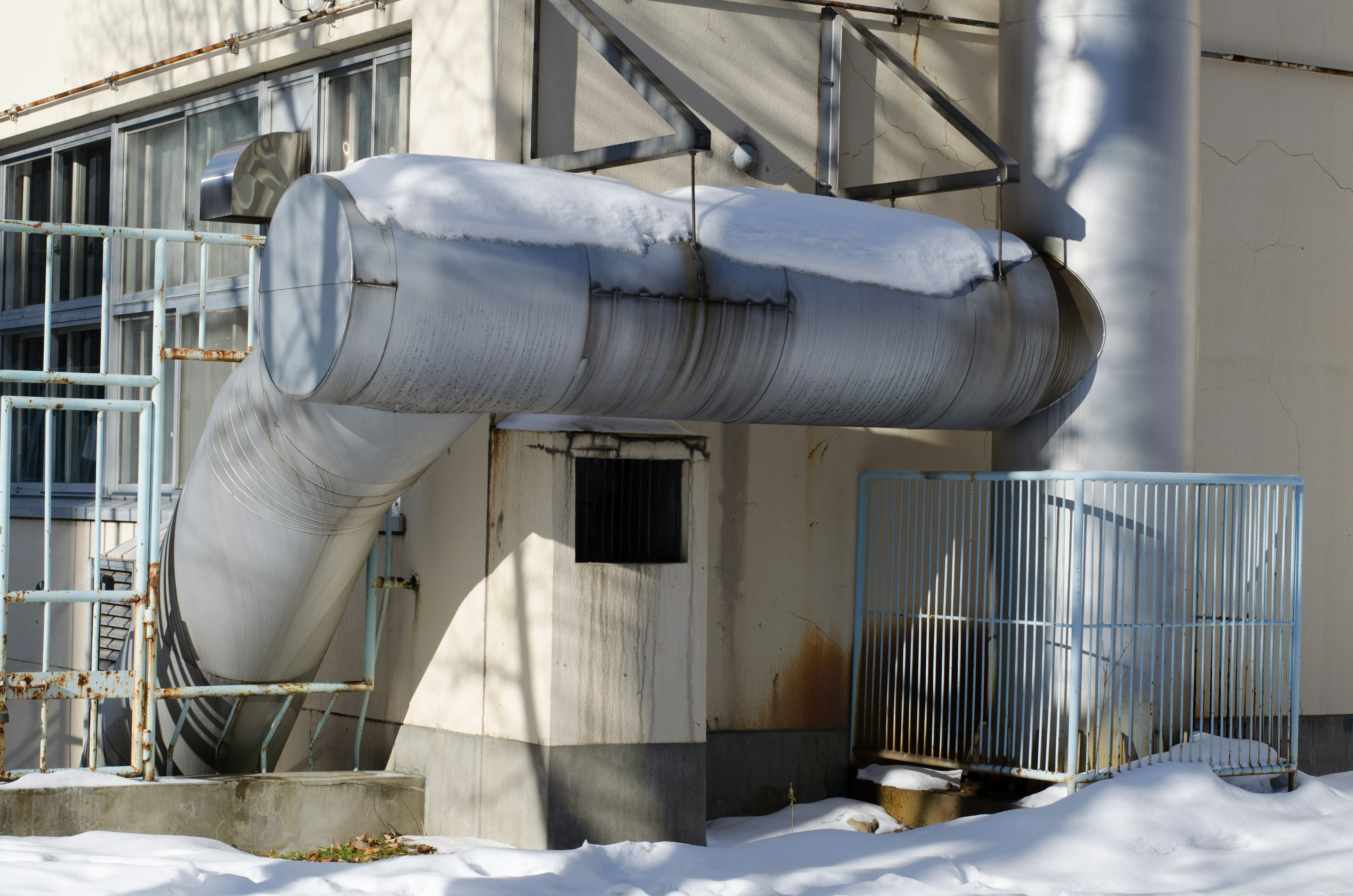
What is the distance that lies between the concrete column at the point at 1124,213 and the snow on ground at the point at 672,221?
484 mm

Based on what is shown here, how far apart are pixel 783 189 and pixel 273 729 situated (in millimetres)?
3589

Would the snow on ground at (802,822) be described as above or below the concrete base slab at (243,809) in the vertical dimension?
below

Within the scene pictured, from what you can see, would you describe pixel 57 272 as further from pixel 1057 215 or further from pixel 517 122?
pixel 1057 215

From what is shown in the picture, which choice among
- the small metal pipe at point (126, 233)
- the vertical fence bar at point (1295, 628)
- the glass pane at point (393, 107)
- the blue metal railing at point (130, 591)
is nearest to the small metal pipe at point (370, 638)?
the blue metal railing at point (130, 591)

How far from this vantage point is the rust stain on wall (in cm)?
751

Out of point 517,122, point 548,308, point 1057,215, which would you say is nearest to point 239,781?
point 548,308

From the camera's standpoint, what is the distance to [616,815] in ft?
20.7

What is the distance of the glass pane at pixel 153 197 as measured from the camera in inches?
353

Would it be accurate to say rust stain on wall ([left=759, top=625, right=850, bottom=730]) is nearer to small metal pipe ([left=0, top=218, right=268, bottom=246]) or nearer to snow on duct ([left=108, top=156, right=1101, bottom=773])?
snow on duct ([left=108, top=156, right=1101, bottom=773])

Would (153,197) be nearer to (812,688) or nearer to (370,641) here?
(370,641)

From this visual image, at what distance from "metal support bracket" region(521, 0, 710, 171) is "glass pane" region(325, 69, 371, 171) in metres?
1.23

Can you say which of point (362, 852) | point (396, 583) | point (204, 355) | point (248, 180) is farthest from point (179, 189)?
point (362, 852)

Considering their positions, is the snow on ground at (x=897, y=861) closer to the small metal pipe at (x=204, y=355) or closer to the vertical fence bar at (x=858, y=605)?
the vertical fence bar at (x=858, y=605)

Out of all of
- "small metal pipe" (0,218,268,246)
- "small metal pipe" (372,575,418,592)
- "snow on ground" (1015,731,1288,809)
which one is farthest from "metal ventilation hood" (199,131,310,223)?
"snow on ground" (1015,731,1288,809)
